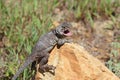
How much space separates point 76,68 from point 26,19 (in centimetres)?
229

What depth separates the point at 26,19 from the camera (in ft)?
26.2

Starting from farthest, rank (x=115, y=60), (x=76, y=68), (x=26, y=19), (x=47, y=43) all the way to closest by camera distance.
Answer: (x=26, y=19), (x=115, y=60), (x=47, y=43), (x=76, y=68)

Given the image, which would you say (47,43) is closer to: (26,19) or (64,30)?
(64,30)

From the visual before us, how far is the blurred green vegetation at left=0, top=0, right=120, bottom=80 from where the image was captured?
704 centimetres

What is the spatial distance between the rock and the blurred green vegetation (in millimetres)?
703

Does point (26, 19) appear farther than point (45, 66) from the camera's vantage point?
Yes

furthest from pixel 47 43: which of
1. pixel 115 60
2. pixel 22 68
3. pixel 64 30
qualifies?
pixel 115 60

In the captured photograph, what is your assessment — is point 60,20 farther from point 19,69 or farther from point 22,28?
point 19,69

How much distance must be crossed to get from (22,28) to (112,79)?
92.9 inches

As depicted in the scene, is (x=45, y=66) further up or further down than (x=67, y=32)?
further down

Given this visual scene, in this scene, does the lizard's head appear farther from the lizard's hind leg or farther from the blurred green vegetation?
the blurred green vegetation

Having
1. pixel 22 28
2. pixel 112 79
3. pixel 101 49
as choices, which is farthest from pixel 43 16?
pixel 112 79

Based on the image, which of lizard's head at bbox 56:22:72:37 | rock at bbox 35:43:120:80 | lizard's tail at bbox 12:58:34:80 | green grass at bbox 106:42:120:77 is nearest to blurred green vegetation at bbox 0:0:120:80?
green grass at bbox 106:42:120:77

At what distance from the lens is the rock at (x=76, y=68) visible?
6.00m
